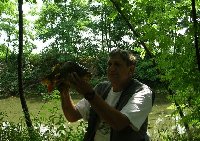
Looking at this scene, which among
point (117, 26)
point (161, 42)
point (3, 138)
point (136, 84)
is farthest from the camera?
point (117, 26)

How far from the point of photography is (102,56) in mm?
24266

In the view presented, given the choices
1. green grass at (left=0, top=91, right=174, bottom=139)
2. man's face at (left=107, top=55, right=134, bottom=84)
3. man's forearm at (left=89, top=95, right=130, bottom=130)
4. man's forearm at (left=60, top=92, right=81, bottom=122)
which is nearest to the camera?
man's forearm at (left=89, top=95, right=130, bottom=130)

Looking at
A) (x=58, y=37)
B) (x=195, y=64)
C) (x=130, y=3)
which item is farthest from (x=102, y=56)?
(x=195, y=64)

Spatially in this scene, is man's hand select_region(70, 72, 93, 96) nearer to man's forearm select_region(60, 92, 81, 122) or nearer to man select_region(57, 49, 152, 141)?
man select_region(57, 49, 152, 141)

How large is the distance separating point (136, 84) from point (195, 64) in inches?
51.4

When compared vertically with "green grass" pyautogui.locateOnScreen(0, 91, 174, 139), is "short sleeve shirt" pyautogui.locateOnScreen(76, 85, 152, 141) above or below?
above

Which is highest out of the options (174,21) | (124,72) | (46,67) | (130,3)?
(130,3)

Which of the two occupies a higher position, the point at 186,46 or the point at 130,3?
the point at 130,3

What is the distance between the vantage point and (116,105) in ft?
8.45

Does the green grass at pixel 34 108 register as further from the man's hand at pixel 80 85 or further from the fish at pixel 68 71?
the man's hand at pixel 80 85

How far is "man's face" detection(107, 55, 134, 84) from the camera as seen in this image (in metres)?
2.65

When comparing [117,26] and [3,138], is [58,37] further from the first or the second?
[3,138]

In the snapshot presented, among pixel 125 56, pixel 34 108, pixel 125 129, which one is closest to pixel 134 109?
pixel 125 129

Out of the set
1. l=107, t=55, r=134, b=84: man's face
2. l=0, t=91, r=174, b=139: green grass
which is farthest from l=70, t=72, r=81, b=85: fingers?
l=0, t=91, r=174, b=139: green grass
